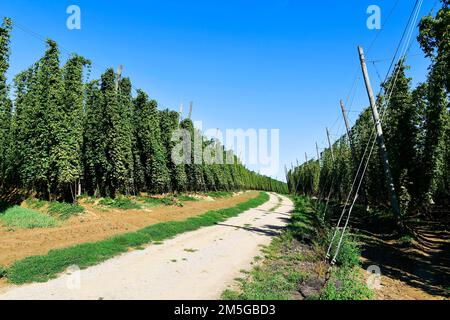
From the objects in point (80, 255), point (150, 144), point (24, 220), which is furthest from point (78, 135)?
point (80, 255)

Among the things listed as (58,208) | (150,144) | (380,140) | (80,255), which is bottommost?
(80,255)

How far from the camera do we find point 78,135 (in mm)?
20906

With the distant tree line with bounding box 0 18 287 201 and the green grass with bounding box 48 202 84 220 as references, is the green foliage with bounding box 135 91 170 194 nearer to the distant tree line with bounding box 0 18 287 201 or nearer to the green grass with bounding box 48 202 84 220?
the distant tree line with bounding box 0 18 287 201

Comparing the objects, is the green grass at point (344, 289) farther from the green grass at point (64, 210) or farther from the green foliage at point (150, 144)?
the green foliage at point (150, 144)

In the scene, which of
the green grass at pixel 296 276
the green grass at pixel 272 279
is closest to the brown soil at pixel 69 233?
the green grass at pixel 272 279

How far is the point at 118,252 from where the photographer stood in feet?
35.9

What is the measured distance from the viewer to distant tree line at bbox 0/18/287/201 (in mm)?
19500

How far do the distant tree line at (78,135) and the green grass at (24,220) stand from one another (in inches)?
128

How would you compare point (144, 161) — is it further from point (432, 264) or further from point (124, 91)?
point (432, 264)

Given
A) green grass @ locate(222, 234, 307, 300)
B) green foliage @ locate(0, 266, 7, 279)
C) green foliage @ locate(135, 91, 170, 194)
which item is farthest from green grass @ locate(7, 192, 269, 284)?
green foliage @ locate(135, 91, 170, 194)

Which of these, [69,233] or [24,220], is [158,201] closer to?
[24,220]

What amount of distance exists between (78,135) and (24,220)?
753cm

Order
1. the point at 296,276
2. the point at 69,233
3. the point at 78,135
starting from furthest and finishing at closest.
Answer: the point at 78,135, the point at 69,233, the point at 296,276
